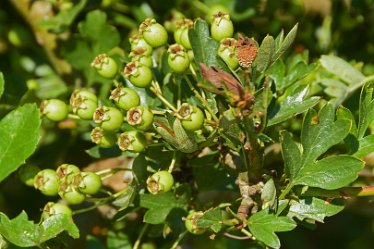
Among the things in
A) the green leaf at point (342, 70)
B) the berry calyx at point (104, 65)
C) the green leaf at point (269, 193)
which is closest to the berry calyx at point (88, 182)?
the berry calyx at point (104, 65)

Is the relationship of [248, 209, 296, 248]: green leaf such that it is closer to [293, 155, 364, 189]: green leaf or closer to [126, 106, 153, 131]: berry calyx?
[293, 155, 364, 189]: green leaf

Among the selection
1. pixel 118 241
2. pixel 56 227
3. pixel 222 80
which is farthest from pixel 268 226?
pixel 118 241

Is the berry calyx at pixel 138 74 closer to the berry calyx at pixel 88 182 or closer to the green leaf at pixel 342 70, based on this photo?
the berry calyx at pixel 88 182

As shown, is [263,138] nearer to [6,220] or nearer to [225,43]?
[225,43]

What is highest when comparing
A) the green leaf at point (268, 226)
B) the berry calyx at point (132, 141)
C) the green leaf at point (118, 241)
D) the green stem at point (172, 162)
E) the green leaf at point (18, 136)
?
→ the berry calyx at point (132, 141)

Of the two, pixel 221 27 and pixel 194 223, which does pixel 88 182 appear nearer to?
pixel 194 223

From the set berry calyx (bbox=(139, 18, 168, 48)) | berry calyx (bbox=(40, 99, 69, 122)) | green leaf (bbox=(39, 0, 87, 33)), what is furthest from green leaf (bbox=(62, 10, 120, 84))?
berry calyx (bbox=(139, 18, 168, 48))
